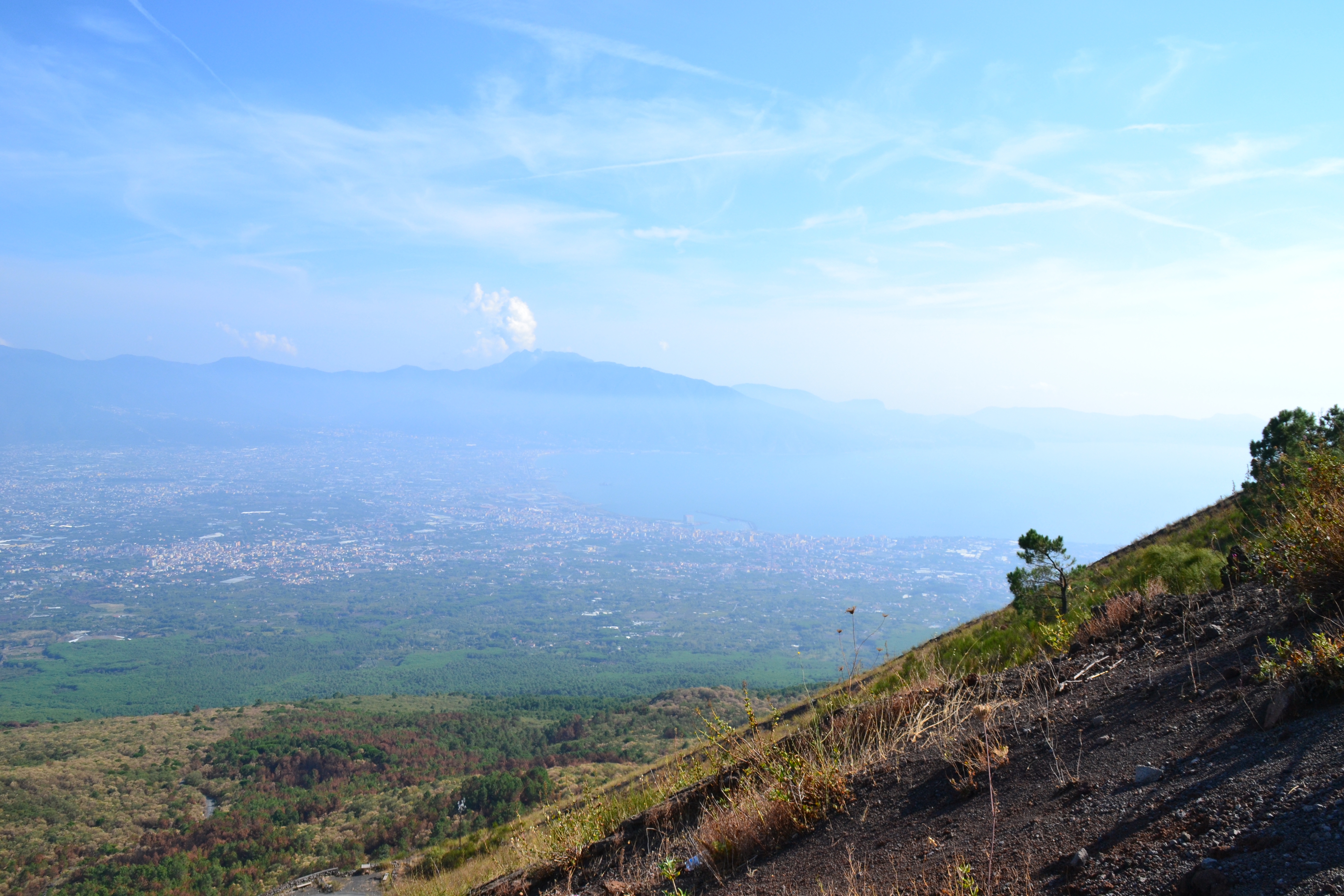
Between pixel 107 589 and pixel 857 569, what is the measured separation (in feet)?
530

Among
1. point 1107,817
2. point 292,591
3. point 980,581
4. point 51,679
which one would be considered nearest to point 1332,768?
point 1107,817

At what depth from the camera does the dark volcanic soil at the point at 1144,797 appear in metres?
1.96

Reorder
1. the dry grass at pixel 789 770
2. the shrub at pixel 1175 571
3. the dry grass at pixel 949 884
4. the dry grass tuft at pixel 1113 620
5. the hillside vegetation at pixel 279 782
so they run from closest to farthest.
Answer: the dry grass at pixel 949 884 < the dry grass at pixel 789 770 < the dry grass tuft at pixel 1113 620 < the shrub at pixel 1175 571 < the hillside vegetation at pixel 279 782

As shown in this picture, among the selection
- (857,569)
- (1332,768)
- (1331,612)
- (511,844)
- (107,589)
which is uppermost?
(1331,612)

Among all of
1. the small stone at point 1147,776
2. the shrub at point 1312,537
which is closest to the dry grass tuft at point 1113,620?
the shrub at point 1312,537

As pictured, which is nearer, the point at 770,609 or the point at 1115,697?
the point at 1115,697

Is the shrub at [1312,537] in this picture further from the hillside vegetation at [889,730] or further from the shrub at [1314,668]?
the shrub at [1314,668]

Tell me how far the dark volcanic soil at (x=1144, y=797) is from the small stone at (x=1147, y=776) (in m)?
0.03

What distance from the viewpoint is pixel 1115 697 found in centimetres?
351

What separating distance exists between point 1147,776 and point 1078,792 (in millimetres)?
277

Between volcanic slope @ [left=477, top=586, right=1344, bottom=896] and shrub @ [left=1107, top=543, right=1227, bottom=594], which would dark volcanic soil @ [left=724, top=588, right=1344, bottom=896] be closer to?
volcanic slope @ [left=477, top=586, right=1344, bottom=896]

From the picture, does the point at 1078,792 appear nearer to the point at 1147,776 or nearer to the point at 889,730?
the point at 1147,776

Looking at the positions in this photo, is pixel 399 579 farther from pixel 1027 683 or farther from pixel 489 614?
pixel 1027 683

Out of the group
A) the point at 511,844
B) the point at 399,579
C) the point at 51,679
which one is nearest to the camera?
the point at 511,844
